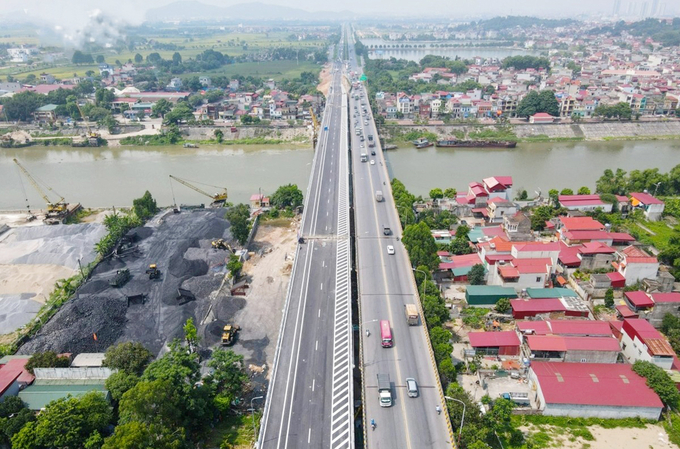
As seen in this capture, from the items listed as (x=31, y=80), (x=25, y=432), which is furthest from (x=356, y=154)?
(x=31, y=80)

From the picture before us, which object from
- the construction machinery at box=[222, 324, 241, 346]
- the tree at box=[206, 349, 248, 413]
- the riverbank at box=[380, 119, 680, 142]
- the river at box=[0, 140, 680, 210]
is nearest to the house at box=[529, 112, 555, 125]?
→ the riverbank at box=[380, 119, 680, 142]

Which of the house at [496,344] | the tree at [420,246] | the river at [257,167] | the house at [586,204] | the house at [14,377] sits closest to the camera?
the house at [14,377]

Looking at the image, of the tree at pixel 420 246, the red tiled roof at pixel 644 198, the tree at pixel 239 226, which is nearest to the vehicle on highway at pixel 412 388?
the tree at pixel 420 246

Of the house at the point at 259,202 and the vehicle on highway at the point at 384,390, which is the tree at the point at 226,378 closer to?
the vehicle on highway at the point at 384,390

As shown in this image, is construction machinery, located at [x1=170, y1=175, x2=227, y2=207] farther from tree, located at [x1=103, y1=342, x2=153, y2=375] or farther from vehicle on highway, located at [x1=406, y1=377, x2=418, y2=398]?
vehicle on highway, located at [x1=406, y1=377, x2=418, y2=398]

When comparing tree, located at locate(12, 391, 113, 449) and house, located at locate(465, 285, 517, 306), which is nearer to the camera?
tree, located at locate(12, 391, 113, 449)

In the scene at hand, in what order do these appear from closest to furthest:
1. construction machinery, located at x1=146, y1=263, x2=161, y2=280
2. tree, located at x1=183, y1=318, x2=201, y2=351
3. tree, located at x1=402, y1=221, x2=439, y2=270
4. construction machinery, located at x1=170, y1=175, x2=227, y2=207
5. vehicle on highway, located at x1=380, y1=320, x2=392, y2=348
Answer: vehicle on highway, located at x1=380, y1=320, x2=392, y2=348 < tree, located at x1=183, y1=318, x2=201, y2=351 < tree, located at x1=402, y1=221, x2=439, y2=270 < construction machinery, located at x1=146, y1=263, x2=161, y2=280 < construction machinery, located at x1=170, y1=175, x2=227, y2=207

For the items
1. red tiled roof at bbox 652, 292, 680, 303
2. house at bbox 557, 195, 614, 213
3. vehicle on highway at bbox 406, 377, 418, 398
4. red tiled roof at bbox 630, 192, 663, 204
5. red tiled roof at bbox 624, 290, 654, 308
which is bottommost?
red tiled roof at bbox 624, 290, 654, 308

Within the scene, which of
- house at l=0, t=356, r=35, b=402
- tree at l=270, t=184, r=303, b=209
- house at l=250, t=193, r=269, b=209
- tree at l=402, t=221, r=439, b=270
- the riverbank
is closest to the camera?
house at l=0, t=356, r=35, b=402
